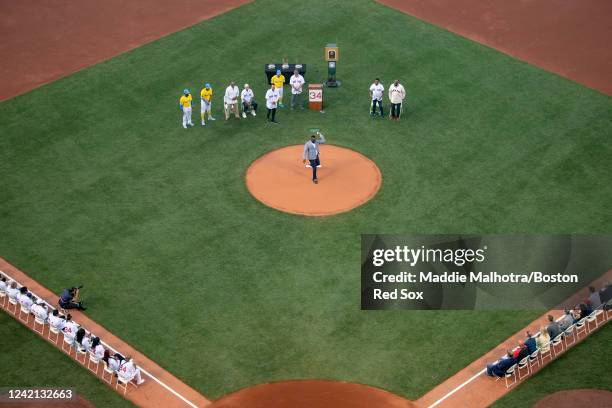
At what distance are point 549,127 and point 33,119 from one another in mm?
19104

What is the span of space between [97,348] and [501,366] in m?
10.0

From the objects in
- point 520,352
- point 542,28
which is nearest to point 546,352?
point 520,352

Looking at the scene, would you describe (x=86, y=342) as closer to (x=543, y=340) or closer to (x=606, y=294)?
(x=543, y=340)

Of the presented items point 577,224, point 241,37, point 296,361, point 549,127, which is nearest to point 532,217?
point 577,224

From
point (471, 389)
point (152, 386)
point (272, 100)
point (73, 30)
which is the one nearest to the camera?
point (471, 389)

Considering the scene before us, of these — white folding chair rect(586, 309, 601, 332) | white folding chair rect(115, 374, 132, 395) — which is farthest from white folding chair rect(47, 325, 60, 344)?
white folding chair rect(586, 309, 601, 332)

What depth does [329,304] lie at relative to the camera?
80.0 feet

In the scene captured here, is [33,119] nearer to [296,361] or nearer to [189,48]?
[189,48]

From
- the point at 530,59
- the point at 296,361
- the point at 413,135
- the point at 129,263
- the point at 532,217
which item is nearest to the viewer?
the point at 296,361

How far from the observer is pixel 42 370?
73.2ft

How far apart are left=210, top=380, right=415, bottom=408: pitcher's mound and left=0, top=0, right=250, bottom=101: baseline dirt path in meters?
18.6

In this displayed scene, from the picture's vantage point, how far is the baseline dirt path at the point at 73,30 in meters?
36.2

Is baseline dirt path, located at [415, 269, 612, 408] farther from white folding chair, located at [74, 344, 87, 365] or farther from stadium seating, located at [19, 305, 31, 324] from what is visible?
stadium seating, located at [19, 305, 31, 324]

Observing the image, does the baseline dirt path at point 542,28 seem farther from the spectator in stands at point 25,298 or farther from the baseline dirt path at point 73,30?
the spectator in stands at point 25,298
